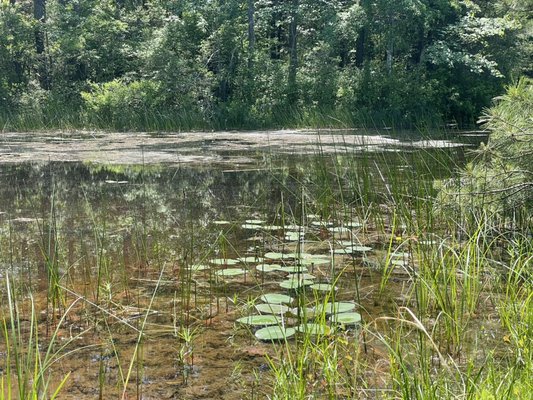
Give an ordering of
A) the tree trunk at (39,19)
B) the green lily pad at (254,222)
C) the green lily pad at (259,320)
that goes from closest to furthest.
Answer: the green lily pad at (259,320) < the green lily pad at (254,222) < the tree trunk at (39,19)

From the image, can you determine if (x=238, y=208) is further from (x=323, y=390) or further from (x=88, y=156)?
(x=88, y=156)

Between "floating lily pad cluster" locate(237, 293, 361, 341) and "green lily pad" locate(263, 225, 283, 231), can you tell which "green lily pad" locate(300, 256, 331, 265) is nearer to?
"floating lily pad cluster" locate(237, 293, 361, 341)

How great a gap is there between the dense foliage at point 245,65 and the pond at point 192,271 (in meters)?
8.24

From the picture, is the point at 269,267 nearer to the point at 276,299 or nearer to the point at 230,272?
the point at 230,272

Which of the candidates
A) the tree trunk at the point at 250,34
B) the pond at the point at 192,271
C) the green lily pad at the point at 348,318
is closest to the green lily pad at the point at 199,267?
the pond at the point at 192,271

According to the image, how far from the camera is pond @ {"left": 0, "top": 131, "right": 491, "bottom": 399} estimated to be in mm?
2242

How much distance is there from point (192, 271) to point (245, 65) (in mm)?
14612

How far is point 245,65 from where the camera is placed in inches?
687

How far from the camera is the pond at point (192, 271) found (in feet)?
7.36

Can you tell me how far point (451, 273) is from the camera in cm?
254

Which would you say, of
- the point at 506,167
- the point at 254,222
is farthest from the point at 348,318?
the point at 254,222

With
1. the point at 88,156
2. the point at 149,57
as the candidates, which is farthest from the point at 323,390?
the point at 149,57

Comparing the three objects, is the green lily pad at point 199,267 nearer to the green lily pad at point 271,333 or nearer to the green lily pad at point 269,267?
the green lily pad at point 269,267

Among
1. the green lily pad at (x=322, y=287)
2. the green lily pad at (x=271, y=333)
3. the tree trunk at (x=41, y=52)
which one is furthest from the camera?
the tree trunk at (x=41, y=52)
